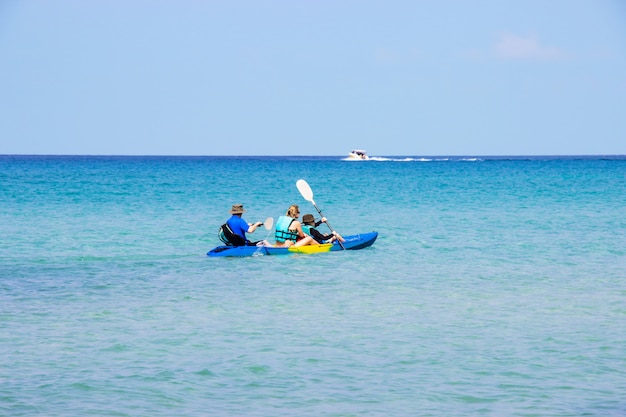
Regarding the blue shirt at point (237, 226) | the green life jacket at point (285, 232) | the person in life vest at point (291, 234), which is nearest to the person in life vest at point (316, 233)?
the person in life vest at point (291, 234)

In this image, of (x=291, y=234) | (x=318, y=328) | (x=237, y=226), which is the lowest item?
(x=318, y=328)

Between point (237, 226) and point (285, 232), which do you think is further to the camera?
point (285, 232)

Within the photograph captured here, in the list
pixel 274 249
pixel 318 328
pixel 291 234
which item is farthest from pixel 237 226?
pixel 318 328

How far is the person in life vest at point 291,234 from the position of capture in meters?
21.9

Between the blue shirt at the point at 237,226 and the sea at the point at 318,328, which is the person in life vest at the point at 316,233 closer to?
the sea at the point at 318,328

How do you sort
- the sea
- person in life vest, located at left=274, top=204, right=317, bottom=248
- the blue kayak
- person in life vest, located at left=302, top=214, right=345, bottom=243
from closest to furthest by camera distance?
the sea
the blue kayak
person in life vest, located at left=274, top=204, right=317, bottom=248
person in life vest, located at left=302, top=214, right=345, bottom=243

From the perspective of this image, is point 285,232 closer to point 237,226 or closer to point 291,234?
point 291,234

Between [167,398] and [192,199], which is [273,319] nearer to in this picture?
[167,398]

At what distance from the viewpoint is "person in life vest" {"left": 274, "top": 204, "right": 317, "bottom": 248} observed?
21.9m

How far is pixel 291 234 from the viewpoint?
21.9 m

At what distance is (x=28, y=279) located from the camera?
58.8ft

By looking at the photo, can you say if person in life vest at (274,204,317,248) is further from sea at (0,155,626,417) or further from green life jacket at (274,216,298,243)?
sea at (0,155,626,417)

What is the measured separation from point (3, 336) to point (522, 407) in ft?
22.8

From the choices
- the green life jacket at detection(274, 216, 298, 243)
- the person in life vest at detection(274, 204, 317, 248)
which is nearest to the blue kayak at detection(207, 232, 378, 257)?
the person in life vest at detection(274, 204, 317, 248)
